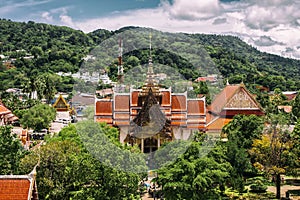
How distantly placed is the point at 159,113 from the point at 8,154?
55.5 feet

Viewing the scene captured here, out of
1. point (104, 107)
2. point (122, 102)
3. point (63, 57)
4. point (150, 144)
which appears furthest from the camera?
point (63, 57)

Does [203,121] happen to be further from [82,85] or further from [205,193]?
[82,85]

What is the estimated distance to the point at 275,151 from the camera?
2869 cm

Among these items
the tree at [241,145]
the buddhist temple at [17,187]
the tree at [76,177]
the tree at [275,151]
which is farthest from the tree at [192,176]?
the buddhist temple at [17,187]

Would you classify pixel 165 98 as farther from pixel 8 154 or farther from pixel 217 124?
pixel 8 154

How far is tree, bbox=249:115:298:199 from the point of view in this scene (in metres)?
28.3

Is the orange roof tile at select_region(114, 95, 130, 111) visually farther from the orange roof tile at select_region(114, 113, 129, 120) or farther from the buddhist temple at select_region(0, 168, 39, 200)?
the buddhist temple at select_region(0, 168, 39, 200)

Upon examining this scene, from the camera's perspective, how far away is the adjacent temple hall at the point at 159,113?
1478 inches

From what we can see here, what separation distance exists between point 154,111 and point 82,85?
207ft

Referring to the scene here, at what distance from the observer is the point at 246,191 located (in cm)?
2972

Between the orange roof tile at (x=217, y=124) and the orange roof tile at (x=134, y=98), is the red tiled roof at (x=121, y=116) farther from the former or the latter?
the orange roof tile at (x=217, y=124)

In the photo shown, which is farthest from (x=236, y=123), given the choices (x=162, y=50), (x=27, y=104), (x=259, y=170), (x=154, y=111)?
(x=162, y=50)

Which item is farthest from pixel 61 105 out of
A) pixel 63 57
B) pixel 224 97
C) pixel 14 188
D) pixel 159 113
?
pixel 63 57

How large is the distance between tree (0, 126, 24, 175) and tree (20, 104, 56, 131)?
30040 mm
